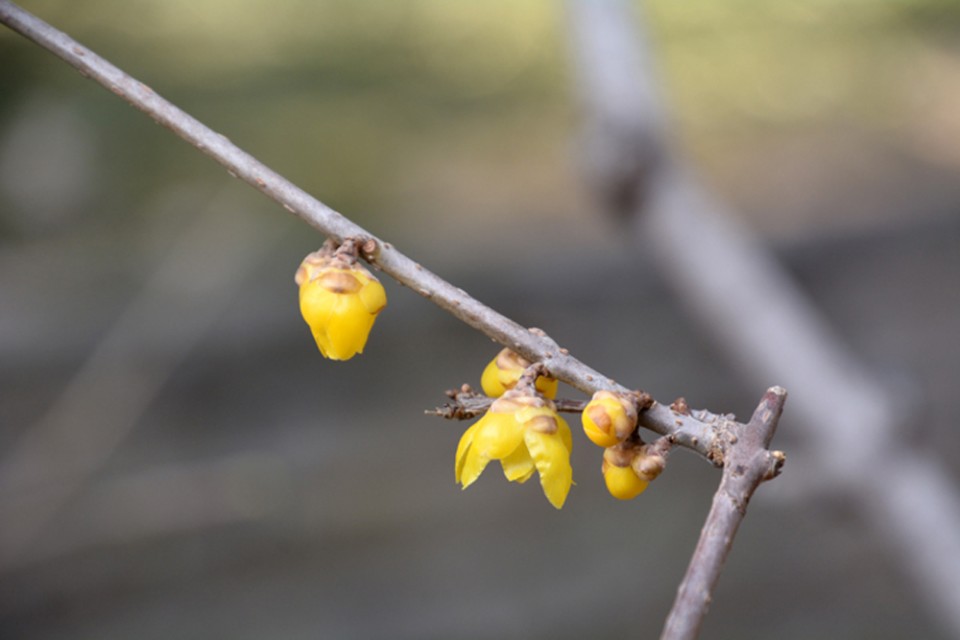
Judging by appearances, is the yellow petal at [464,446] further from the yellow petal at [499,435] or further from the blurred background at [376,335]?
the blurred background at [376,335]

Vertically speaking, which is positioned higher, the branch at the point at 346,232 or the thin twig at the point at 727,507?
the branch at the point at 346,232

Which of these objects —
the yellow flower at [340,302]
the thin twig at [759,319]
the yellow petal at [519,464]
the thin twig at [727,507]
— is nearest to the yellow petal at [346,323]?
the yellow flower at [340,302]

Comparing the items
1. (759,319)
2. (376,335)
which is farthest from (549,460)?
(376,335)

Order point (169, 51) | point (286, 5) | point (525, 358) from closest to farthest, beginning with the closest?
point (525, 358) → point (169, 51) → point (286, 5)

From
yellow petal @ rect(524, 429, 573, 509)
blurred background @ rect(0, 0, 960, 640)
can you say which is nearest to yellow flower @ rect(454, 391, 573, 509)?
yellow petal @ rect(524, 429, 573, 509)

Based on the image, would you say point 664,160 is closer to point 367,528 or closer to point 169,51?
point 367,528

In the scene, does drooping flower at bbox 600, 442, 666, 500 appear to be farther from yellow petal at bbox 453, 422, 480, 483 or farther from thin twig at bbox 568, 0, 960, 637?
thin twig at bbox 568, 0, 960, 637

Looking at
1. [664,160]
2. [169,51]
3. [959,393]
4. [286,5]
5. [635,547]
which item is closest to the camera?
[664,160]

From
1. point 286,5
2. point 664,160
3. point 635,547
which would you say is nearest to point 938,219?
point 664,160
